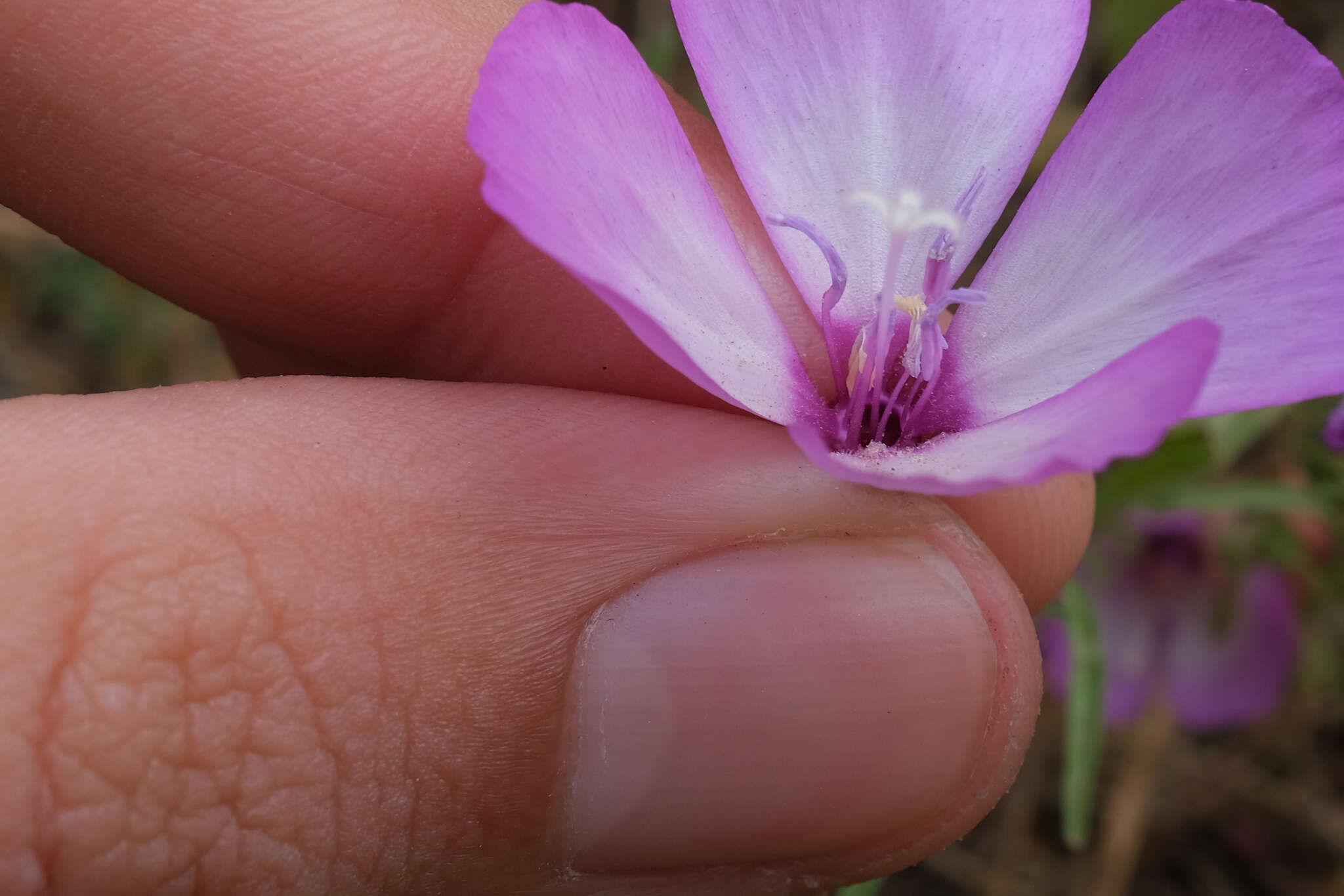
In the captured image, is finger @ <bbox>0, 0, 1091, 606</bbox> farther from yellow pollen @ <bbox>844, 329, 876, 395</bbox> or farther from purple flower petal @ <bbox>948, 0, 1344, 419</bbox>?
purple flower petal @ <bbox>948, 0, 1344, 419</bbox>

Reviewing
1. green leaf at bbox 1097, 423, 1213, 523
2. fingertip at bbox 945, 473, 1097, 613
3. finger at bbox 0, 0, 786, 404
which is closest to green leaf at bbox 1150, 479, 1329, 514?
green leaf at bbox 1097, 423, 1213, 523

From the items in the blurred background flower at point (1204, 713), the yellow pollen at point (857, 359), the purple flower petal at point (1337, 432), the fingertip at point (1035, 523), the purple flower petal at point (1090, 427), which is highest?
the purple flower petal at point (1090, 427)

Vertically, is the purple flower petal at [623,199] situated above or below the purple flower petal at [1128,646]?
above

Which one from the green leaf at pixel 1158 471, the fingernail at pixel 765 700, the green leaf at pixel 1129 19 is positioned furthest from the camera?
the green leaf at pixel 1129 19

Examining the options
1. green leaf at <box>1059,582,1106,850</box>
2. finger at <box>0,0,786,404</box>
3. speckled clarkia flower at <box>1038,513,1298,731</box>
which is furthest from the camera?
speckled clarkia flower at <box>1038,513,1298,731</box>

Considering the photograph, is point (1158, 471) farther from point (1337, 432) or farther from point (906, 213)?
point (906, 213)

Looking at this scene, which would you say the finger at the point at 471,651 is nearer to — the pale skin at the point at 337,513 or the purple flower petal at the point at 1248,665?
the pale skin at the point at 337,513

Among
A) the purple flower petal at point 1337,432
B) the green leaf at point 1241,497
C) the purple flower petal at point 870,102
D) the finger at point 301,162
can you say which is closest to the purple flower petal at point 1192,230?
the purple flower petal at point 870,102

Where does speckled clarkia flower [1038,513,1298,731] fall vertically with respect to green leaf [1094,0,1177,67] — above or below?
below
